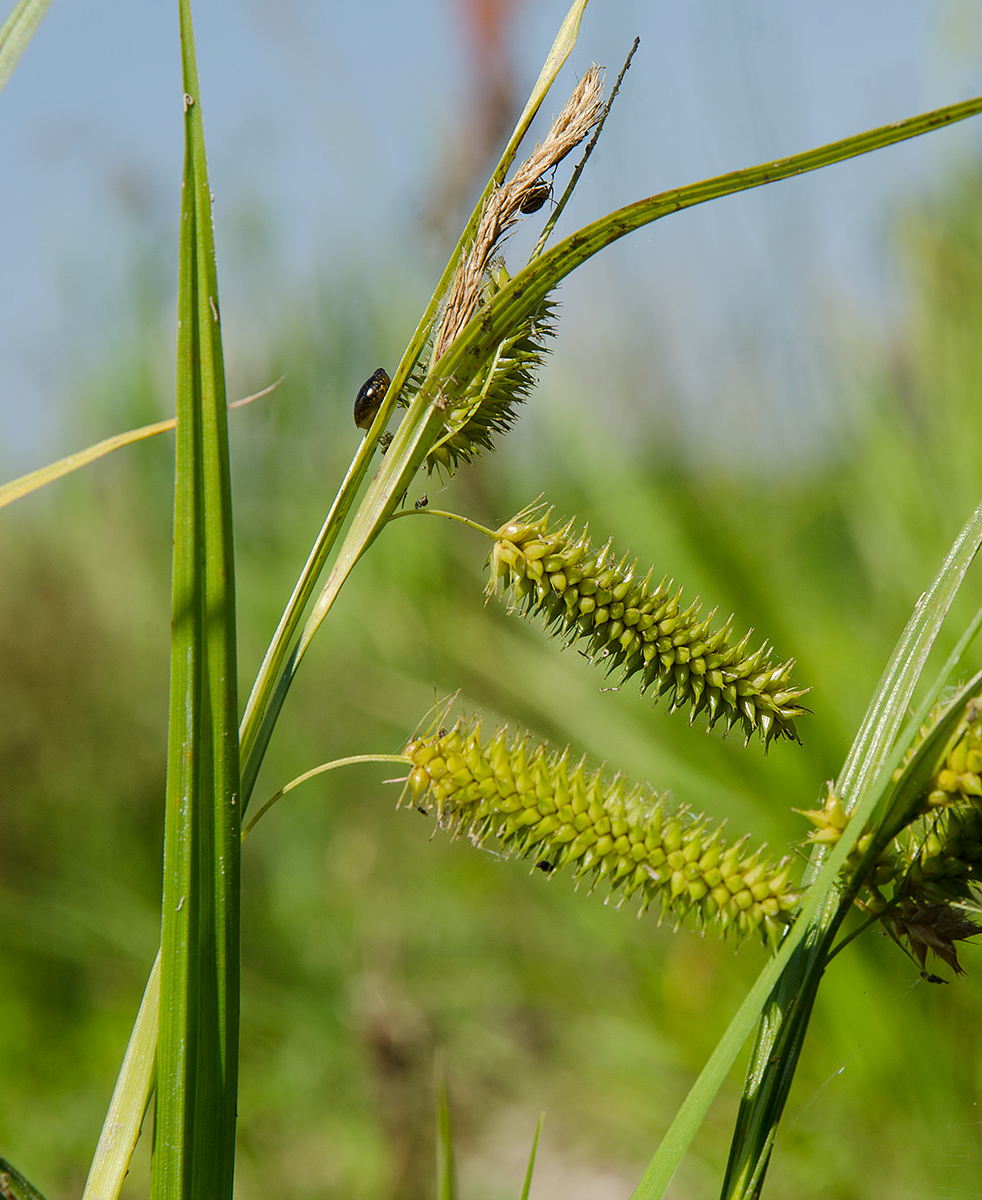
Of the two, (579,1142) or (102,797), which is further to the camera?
(102,797)

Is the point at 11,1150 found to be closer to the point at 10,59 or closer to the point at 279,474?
the point at 279,474

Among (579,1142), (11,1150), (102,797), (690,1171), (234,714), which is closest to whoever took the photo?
(234,714)

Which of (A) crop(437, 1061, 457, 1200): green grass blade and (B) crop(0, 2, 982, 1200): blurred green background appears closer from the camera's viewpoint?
(A) crop(437, 1061, 457, 1200): green grass blade

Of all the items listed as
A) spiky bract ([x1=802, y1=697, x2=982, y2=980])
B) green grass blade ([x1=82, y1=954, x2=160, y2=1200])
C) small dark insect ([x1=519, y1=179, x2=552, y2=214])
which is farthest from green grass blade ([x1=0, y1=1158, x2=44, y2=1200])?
small dark insect ([x1=519, y1=179, x2=552, y2=214])

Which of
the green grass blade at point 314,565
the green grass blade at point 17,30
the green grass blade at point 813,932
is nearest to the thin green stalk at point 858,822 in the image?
the green grass blade at point 813,932

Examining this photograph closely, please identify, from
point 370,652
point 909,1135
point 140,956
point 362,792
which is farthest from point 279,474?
point 909,1135

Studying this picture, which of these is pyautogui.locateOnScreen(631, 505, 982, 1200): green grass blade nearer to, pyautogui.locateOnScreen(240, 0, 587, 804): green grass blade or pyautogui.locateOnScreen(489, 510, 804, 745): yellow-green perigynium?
pyautogui.locateOnScreen(489, 510, 804, 745): yellow-green perigynium
